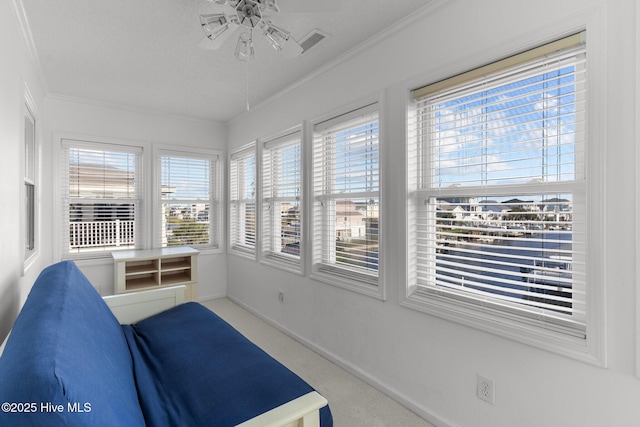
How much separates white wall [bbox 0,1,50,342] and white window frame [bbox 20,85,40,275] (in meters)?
0.34

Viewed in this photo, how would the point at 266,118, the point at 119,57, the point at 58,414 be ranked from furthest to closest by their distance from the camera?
the point at 266,118 < the point at 119,57 < the point at 58,414

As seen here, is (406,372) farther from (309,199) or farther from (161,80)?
(161,80)

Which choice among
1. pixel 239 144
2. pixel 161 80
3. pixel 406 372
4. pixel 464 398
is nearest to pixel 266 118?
pixel 239 144

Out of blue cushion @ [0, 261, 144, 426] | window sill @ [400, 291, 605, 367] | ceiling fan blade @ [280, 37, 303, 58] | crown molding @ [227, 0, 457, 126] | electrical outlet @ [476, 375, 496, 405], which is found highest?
crown molding @ [227, 0, 457, 126]

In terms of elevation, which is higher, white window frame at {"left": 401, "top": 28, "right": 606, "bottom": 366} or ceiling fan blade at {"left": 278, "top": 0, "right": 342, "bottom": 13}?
ceiling fan blade at {"left": 278, "top": 0, "right": 342, "bottom": 13}

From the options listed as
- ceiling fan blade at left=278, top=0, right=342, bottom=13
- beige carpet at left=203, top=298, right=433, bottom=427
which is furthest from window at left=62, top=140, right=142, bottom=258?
ceiling fan blade at left=278, top=0, right=342, bottom=13

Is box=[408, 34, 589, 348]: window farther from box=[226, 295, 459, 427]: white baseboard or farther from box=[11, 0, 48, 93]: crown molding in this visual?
box=[11, 0, 48, 93]: crown molding

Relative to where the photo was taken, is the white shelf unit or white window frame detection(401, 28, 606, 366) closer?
white window frame detection(401, 28, 606, 366)

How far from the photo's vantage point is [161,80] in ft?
10.1

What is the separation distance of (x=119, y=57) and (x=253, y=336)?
9.26 ft

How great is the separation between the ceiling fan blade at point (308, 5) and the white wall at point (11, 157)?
1490mm

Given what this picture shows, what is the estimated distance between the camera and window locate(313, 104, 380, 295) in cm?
246

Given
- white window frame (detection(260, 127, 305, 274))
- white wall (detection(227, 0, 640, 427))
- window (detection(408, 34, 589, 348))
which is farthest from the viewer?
white window frame (detection(260, 127, 305, 274))

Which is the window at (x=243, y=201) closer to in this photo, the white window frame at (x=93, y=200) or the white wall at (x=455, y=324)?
the white window frame at (x=93, y=200)
